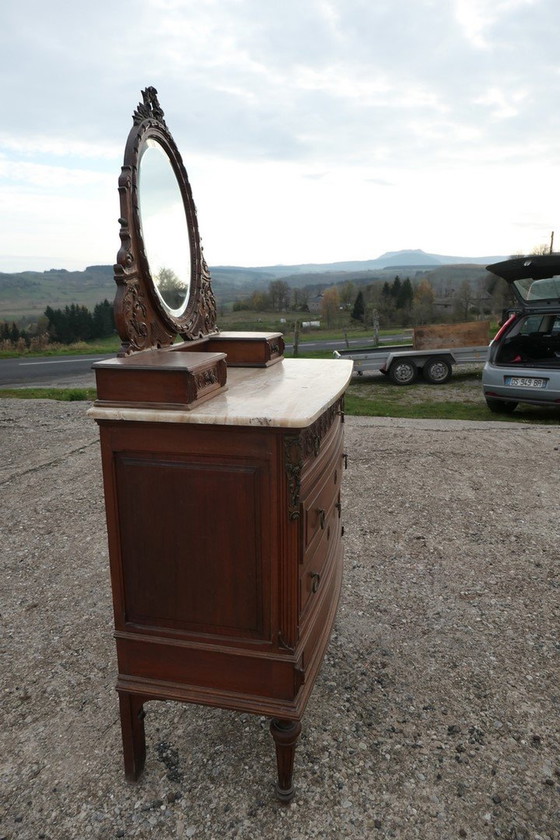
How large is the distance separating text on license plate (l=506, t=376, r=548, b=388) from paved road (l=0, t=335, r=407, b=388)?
8679 mm

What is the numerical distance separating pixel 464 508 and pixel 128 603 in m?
3.66

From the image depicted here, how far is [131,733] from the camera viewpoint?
2.23 m

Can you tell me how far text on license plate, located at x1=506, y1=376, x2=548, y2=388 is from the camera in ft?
25.9

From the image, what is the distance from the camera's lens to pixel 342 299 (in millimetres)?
34938

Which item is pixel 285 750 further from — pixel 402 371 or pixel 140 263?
pixel 402 371

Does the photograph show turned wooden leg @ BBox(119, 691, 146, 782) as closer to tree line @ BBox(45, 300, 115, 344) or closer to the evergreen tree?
tree line @ BBox(45, 300, 115, 344)

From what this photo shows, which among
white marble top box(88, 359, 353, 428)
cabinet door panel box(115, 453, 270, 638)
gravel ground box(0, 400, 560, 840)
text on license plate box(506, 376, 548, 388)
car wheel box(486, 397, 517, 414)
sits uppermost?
white marble top box(88, 359, 353, 428)

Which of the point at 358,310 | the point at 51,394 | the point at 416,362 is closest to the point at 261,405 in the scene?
the point at 51,394

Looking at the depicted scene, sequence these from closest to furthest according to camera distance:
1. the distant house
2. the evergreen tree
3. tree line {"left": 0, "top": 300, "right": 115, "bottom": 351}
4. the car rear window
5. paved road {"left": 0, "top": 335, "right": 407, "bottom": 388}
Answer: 1. the car rear window
2. paved road {"left": 0, "top": 335, "right": 407, "bottom": 388}
3. tree line {"left": 0, "top": 300, "right": 115, "bottom": 351}
4. the distant house
5. the evergreen tree

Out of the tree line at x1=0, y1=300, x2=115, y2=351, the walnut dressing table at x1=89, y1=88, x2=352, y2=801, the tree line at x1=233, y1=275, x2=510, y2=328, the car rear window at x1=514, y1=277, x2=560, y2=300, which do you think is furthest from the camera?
the tree line at x1=0, y1=300, x2=115, y2=351

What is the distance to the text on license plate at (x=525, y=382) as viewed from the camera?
790cm

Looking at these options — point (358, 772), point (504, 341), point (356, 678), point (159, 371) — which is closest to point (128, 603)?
point (159, 371)

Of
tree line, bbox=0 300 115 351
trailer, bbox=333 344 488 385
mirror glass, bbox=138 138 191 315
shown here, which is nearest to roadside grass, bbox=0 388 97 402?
trailer, bbox=333 344 488 385

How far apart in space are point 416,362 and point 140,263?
35.3 feet
